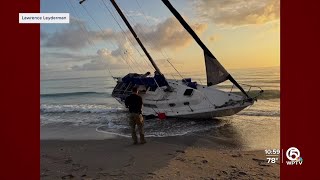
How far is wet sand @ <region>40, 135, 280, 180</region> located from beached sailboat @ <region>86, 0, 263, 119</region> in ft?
19.4

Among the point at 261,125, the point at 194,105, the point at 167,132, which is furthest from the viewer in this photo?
the point at 194,105

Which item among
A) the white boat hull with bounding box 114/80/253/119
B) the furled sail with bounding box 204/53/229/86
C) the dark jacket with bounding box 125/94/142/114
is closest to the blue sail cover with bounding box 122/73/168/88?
the white boat hull with bounding box 114/80/253/119

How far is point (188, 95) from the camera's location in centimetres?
1950

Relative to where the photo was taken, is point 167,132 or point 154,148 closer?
point 154,148

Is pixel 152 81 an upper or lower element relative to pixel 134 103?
upper

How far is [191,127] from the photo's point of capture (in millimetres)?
16500
